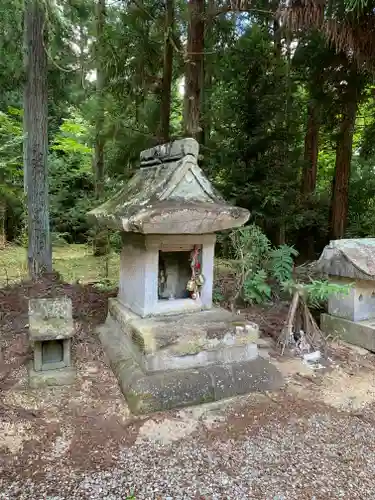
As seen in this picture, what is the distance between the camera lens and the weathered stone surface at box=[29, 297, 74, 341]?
3.33 metres

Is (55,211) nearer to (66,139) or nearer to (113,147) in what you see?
(66,139)

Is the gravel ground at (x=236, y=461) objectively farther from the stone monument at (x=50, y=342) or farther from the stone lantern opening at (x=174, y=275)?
the stone lantern opening at (x=174, y=275)

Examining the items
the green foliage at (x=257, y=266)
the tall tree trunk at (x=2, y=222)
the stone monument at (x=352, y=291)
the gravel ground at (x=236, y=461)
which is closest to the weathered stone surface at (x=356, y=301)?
the stone monument at (x=352, y=291)

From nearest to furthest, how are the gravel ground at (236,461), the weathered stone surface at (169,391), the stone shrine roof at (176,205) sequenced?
1. the gravel ground at (236,461)
2. the weathered stone surface at (169,391)
3. the stone shrine roof at (176,205)

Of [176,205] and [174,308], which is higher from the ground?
[176,205]

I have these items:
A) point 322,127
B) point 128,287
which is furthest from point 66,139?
point 128,287

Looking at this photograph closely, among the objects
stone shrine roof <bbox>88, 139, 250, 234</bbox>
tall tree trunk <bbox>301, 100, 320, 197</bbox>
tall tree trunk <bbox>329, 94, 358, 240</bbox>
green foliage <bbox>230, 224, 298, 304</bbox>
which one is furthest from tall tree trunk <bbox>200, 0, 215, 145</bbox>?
stone shrine roof <bbox>88, 139, 250, 234</bbox>

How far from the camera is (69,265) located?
9.26 meters

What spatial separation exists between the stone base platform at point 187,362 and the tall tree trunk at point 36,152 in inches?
112

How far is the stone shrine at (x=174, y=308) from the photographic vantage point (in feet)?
10.7

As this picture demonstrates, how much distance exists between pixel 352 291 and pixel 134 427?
329 cm

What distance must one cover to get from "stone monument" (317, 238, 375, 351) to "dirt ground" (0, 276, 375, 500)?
16.5 inches

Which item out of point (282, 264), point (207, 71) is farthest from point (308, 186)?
point (282, 264)

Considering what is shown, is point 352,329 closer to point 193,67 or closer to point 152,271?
point 152,271
